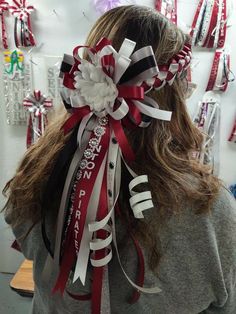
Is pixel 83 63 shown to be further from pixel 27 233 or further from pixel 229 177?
pixel 229 177

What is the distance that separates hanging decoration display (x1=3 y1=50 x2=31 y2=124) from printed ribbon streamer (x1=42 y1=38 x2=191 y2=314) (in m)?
1.28

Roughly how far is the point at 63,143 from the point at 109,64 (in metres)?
0.19

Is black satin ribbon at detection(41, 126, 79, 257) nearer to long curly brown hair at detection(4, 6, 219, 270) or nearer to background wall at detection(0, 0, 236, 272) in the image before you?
long curly brown hair at detection(4, 6, 219, 270)

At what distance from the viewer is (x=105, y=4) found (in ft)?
5.26

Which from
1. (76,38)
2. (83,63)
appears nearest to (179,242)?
(83,63)

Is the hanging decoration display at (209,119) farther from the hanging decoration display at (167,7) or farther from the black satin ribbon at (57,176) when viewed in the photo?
the black satin ribbon at (57,176)

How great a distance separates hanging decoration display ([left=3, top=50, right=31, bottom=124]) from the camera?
1.78 m

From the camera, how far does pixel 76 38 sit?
175cm

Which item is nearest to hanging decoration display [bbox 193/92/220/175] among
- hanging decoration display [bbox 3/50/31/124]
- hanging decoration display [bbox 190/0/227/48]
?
hanging decoration display [bbox 190/0/227/48]

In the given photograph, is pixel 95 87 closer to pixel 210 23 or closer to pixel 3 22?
pixel 210 23

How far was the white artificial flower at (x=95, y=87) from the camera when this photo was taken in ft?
1.88

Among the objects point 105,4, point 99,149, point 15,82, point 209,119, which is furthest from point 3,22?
point 99,149

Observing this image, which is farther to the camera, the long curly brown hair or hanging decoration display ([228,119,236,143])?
hanging decoration display ([228,119,236,143])

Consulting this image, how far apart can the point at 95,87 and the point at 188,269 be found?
14.2 inches
